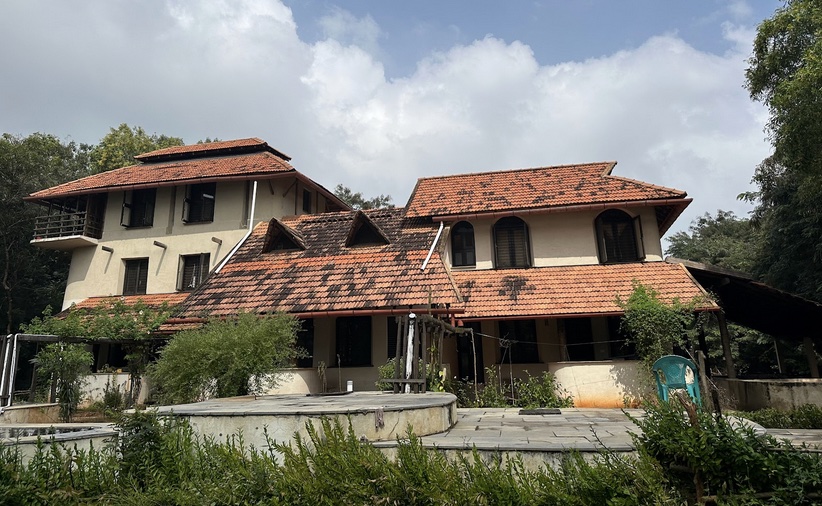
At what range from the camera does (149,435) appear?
584 cm

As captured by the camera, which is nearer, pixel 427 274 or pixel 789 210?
pixel 427 274

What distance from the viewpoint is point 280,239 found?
17.5 metres

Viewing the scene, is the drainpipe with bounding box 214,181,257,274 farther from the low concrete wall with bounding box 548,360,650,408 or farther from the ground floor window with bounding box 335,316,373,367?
the low concrete wall with bounding box 548,360,650,408

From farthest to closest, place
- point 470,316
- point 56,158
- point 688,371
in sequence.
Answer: point 56,158 → point 470,316 → point 688,371

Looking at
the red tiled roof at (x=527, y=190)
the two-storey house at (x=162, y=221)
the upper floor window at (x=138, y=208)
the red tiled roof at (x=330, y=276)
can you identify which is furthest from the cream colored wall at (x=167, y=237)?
the red tiled roof at (x=527, y=190)

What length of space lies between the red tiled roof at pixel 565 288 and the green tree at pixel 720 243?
14.4 metres

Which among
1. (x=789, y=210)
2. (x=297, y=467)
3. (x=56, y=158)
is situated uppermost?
(x=56, y=158)

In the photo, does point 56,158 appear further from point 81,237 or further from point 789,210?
point 789,210

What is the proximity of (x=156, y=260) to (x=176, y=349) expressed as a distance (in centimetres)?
941

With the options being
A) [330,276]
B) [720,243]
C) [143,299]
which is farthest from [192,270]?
Answer: [720,243]

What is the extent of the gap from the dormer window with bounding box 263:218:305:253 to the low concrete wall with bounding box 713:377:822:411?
1337 centimetres

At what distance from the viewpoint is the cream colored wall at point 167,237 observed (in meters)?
18.7

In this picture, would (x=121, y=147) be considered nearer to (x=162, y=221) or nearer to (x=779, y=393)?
(x=162, y=221)

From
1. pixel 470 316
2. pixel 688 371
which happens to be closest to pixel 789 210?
pixel 688 371
